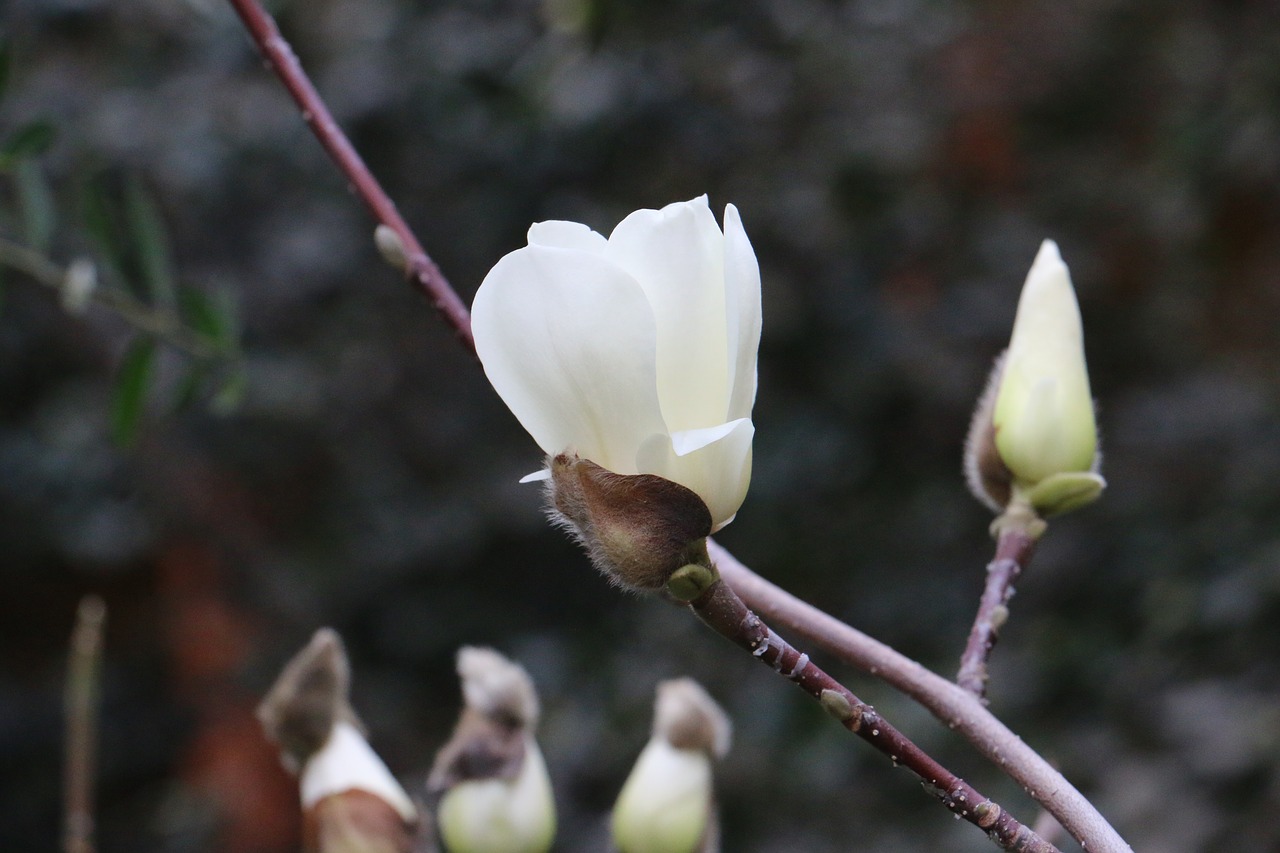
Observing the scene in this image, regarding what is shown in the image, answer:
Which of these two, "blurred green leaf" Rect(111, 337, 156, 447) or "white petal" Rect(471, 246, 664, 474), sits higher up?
"blurred green leaf" Rect(111, 337, 156, 447)

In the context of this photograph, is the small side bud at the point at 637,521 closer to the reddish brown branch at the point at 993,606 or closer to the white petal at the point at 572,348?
the white petal at the point at 572,348

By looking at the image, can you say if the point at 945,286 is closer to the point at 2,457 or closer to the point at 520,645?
the point at 520,645

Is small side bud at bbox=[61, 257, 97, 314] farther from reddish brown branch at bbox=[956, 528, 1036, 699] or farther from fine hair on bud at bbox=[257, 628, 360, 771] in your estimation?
reddish brown branch at bbox=[956, 528, 1036, 699]

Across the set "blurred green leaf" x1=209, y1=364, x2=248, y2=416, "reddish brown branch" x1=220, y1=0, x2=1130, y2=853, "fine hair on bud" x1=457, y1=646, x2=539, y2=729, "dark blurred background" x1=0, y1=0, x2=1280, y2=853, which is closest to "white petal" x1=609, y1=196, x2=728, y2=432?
"reddish brown branch" x1=220, y1=0, x2=1130, y2=853

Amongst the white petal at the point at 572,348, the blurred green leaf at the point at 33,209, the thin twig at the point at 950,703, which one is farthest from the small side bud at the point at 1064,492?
the blurred green leaf at the point at 33,209

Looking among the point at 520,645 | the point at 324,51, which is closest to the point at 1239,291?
the point at 520,645

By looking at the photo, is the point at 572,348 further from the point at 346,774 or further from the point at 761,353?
the point at 761,353
